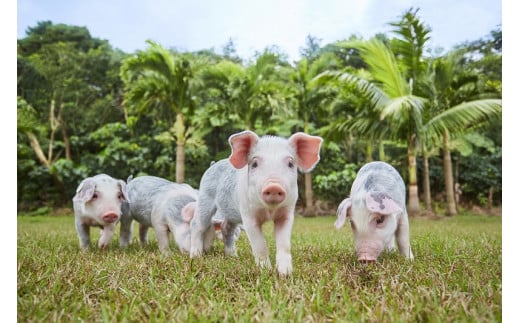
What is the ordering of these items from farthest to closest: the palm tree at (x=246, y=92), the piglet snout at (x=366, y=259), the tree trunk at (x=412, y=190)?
the tree trunk at (x=412, y=190) → the palm tree at (x=246, y=92) → the piglet snout at (x=366, y=259)

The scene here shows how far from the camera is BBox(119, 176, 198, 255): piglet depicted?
3.22 m

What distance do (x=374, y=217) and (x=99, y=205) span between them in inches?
74.7

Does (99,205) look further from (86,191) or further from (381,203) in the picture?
(381,203)

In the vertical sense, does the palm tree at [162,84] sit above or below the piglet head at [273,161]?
above

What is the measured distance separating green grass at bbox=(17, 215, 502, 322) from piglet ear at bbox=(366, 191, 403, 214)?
0.95 ft

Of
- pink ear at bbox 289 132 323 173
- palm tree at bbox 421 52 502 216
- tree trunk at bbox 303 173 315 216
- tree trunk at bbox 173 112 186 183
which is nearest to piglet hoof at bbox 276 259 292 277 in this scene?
pink ear at bbox 289 132 323 173

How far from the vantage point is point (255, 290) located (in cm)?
187

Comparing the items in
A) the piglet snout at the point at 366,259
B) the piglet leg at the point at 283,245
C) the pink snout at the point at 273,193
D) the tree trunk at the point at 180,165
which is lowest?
the piglet snout at the point at 366,259

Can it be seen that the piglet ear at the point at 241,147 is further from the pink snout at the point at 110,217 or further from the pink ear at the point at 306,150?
the pink snout at the point at 110,217

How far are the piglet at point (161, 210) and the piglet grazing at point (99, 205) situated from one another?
234 millimetres

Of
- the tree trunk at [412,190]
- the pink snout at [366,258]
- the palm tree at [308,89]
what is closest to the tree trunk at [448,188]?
the tree trunk at [412,190]

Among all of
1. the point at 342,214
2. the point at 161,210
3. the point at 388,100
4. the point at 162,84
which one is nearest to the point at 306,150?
the point at 342,214

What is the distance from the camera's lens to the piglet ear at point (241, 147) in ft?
7.38
